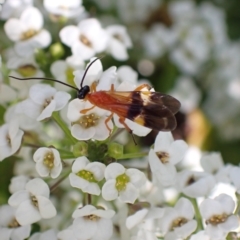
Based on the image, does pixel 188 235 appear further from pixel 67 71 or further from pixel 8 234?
pixel 67 71

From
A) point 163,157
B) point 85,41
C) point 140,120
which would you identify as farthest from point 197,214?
point 85,41

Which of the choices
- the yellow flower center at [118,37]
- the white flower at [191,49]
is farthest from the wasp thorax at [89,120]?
the white flower at [191,49]

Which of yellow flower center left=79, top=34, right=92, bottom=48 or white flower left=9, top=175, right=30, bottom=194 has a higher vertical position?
yellow flower center left=79, top=34, right=92, bottom=48

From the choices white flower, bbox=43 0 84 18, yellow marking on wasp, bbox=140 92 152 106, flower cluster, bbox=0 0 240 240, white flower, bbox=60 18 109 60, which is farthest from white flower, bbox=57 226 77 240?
white flower, bbox=43 0 84 18

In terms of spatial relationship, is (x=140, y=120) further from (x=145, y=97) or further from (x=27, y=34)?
(x=27, y=34)

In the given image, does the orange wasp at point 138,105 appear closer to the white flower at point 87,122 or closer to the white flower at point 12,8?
the white flower at point 87,122

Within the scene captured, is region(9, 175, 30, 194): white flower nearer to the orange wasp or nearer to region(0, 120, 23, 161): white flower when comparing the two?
region(0, 120, 23, 161): white flower
